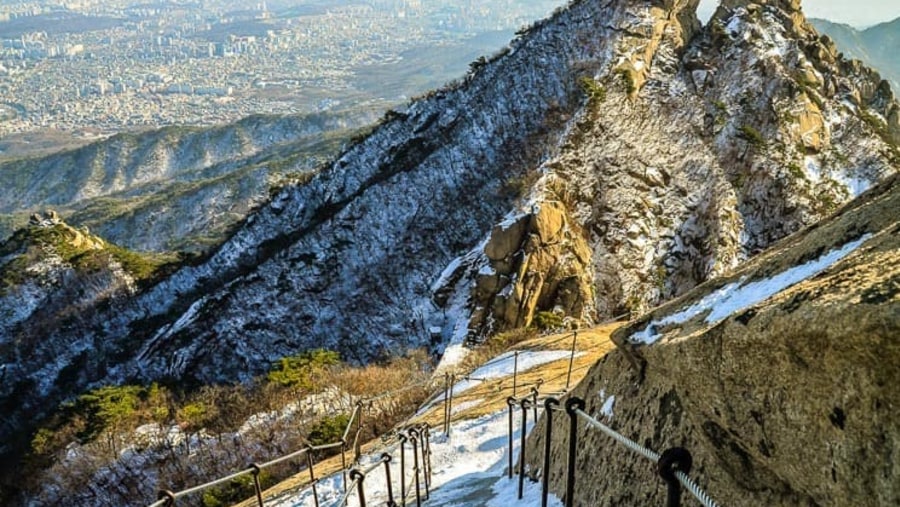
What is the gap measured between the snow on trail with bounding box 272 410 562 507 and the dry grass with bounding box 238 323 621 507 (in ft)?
2.09

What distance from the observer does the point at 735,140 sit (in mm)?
32594

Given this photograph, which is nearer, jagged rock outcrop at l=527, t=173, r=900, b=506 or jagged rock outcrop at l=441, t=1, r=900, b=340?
jagged rock outcrop at l=527, t=173, r=900, b=506

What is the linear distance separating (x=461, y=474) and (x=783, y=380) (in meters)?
7.21

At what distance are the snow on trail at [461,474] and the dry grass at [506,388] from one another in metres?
0.64

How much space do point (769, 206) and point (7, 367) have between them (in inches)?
1977

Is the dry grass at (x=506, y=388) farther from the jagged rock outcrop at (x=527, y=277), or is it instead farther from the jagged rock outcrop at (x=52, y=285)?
the jagged rock outcrop at (x=52, y=285)

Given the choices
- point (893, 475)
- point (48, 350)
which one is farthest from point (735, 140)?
point (48, 350)

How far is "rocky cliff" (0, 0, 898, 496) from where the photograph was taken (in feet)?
92.3

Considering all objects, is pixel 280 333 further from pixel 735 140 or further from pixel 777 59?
pixel 777 59

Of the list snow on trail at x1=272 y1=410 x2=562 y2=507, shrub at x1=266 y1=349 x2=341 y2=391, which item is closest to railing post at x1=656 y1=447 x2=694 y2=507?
snow on trail at x1=272 y1=410 x2=562 y2=507

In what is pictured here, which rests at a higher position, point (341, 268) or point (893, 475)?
point (893, 475)

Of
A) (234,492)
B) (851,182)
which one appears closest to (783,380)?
(234,492)

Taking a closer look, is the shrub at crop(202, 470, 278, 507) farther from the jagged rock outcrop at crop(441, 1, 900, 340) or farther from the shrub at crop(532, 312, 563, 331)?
the shrub at crop(532, 312, 563, 331)

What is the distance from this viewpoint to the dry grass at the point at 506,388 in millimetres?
11938
